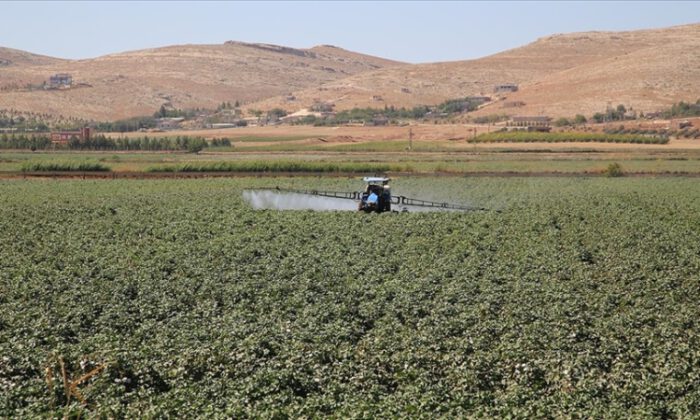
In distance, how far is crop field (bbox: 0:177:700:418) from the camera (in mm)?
13164

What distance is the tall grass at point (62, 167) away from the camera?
5888 cm

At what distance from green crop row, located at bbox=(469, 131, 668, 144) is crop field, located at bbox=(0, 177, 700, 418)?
62.7m

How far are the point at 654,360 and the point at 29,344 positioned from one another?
10.1 m

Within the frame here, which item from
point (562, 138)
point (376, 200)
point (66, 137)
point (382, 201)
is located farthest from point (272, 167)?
point (562, 138)

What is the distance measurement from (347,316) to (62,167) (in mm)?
45863

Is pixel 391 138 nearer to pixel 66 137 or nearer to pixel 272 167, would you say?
pixel 66 137

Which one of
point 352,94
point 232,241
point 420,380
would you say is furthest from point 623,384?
point 352,94

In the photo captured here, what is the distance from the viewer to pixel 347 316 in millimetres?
17969

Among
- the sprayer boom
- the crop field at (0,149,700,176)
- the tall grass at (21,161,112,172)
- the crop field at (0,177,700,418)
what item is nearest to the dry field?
the crop field at (0,149,700,176)

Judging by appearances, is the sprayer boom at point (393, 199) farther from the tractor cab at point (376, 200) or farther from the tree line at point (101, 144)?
the tree line at point (101, 144)

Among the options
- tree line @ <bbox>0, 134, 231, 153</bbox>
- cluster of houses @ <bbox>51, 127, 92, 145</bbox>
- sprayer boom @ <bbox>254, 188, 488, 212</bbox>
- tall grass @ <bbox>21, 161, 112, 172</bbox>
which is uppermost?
cluster of houses @ <bbox>51, 127, 92, 145</bbox>

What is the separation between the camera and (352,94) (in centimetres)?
18650

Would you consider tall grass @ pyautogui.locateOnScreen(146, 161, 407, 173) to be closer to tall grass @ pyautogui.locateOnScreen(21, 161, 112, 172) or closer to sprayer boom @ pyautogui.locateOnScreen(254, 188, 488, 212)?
tall grass @ pyautogui.locateOnScreen(21, 161, 112, 172)

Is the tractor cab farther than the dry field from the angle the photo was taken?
No
